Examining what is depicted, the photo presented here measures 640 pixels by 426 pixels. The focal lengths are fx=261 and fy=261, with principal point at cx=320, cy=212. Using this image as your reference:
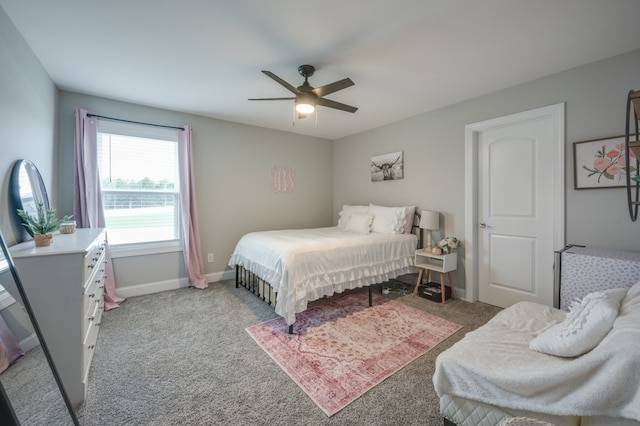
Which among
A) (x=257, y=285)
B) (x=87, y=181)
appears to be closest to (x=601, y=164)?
(x=257, y=285)

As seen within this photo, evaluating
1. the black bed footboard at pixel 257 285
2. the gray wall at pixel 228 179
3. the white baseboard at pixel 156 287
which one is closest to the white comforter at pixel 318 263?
the black bed footboard at pixel 257 285

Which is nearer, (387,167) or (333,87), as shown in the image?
(333,87)

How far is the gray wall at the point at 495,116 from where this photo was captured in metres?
2.30

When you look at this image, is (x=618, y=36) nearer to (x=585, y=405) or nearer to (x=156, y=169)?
(x=585, y=405)

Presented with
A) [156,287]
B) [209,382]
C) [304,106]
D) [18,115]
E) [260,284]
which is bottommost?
[209,382]

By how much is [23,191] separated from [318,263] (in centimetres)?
248

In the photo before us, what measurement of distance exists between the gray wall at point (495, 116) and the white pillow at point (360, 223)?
2.04 ft

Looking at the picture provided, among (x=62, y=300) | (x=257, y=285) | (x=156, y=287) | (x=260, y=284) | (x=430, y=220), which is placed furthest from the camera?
(x=156, y=287)

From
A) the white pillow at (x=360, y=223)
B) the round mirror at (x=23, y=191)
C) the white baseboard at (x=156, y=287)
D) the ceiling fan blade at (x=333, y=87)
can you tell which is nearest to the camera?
the round mirror at (x=23, y=191)

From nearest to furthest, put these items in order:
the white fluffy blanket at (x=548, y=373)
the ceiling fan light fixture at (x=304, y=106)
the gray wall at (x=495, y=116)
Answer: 1. the white fluffy blanket at (x=548, y=373)
2. the gray wall at (x=495, y=116)
3. the ceiling fan light fixture at (x=304, y=106)

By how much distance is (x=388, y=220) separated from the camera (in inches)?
147

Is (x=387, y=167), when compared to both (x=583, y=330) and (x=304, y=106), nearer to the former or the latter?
(x=304, y=106)

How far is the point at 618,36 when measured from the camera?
6.68 feet

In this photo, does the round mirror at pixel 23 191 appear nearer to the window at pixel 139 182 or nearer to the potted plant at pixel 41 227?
the potted plant at pixel 41 227
